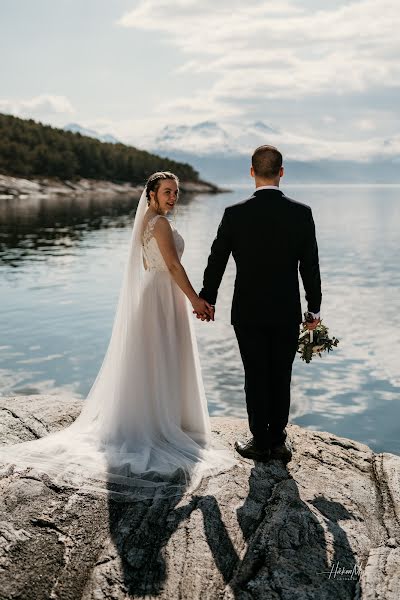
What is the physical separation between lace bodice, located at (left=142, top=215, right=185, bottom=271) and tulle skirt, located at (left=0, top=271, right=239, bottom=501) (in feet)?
0.26

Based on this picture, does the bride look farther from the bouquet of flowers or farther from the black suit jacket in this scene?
the bouquet of flowers

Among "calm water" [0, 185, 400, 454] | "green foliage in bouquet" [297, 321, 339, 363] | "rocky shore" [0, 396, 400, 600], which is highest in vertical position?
"green foliage in bouquet" [297, 321, 339, 363]

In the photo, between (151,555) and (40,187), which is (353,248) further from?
(40,187)

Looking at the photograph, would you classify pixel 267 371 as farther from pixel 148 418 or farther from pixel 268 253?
pixel 148 418

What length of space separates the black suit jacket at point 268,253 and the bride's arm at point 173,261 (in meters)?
0.34

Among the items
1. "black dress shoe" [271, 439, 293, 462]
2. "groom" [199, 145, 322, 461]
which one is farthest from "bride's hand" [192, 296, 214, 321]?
"black dress shoe" [271, 439, 293, 462]

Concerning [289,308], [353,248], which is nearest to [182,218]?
[353,248]

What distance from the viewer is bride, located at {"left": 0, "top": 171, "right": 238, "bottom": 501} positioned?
5.56 meters

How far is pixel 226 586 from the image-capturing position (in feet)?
12.6

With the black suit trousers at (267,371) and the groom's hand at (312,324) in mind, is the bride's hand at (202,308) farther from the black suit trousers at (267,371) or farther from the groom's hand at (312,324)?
the groom's hand at (312,324)

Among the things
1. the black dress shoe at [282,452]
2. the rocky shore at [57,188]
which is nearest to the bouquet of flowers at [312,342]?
the black dress shoe at [282,452]

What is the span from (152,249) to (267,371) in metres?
1.58

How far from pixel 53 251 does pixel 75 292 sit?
34.0ft

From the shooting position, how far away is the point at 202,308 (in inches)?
236
